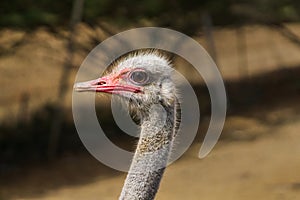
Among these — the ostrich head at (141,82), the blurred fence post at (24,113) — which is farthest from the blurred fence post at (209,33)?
the ostrich head at (141,82)

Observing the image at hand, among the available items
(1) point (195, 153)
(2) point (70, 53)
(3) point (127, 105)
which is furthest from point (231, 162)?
(3) point (127, 105)

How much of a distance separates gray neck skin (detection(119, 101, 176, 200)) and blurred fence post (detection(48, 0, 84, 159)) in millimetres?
7138

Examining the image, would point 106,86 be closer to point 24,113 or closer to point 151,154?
point 151,154

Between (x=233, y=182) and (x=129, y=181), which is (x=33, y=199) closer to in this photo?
(x=233, y=182)

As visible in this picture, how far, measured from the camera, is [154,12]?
12.0 meters

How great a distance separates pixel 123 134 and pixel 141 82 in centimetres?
823

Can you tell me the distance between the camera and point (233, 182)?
10.9 metres

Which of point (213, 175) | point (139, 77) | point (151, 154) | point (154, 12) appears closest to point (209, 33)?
point (154, 12)

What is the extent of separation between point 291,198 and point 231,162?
6.38 feet

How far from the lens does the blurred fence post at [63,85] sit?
1145 cm

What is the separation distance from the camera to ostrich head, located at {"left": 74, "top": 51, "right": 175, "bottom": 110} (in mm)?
4363

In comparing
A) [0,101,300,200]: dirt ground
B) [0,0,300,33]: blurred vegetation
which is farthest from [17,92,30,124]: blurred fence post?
[0,0,300,33]: blurred vegetation

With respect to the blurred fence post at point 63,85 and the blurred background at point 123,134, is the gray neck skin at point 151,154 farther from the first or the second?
the blurred fence post at point 63,85

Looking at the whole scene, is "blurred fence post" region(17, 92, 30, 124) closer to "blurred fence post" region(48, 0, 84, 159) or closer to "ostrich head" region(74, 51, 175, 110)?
"blurred fence post" region(48, 0, 84, 159)
